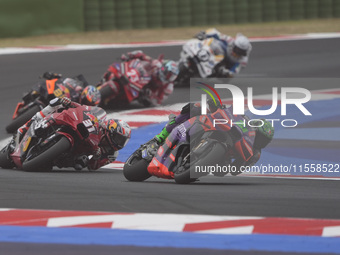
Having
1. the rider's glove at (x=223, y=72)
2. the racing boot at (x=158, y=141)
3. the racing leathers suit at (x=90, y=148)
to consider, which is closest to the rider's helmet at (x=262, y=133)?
the racing boot at (x=158, y=141)

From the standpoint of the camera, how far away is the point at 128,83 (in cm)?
1397

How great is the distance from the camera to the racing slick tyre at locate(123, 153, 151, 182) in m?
Result: 8.24

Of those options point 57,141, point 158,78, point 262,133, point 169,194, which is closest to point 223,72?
point 158,78

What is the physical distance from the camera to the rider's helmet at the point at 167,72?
45.6 feet

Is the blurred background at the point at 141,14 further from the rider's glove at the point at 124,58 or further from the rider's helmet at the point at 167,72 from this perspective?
the rider's helmet at the point at 167,72

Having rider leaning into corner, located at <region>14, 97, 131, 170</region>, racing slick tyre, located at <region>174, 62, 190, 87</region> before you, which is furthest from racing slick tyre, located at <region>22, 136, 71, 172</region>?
racing slick tyre, located at <region>174, 62, 190, 87</region>

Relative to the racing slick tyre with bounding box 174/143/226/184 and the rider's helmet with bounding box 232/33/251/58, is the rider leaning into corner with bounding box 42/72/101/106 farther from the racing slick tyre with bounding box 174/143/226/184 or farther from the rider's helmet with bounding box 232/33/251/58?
the rider's helmet with bounding box 232/33/251/58

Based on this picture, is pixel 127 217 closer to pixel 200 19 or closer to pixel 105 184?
pixel 105 184

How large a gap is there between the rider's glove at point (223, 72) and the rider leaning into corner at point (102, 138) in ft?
22.7

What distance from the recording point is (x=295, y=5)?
22984 mm

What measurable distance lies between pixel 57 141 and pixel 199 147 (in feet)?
5.97

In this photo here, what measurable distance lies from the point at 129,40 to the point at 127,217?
14.6 metres

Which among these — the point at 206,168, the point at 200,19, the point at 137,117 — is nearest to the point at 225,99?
the point at 206,168

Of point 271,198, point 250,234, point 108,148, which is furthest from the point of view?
point 108,148
